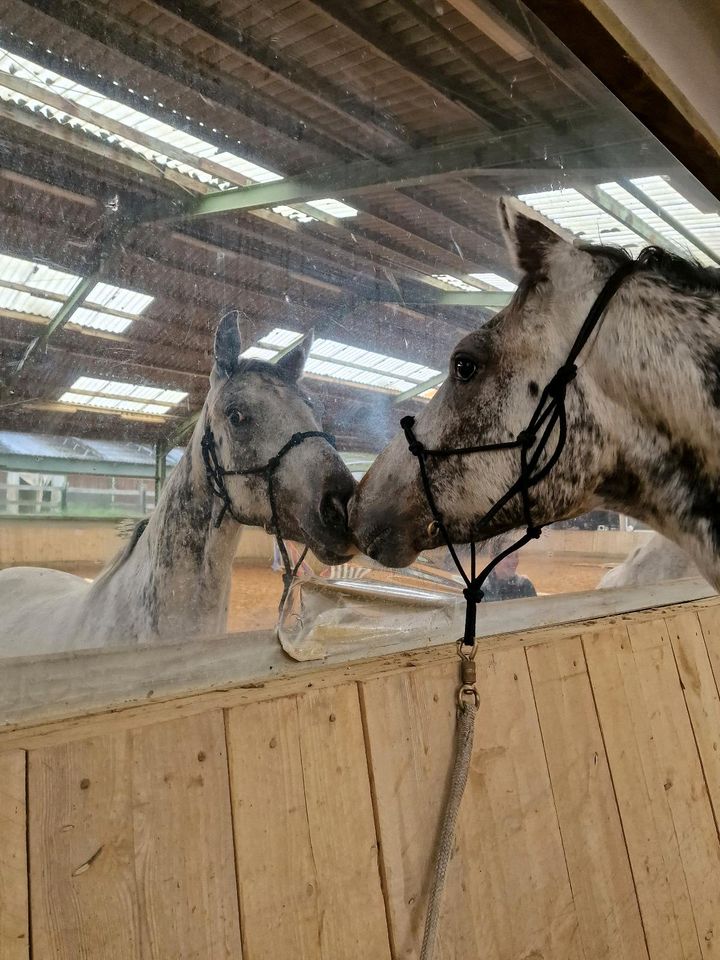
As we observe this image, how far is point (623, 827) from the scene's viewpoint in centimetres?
146

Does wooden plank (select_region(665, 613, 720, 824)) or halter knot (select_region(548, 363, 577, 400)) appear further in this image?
wooden plank (select_region(665, 613, 720, 824))

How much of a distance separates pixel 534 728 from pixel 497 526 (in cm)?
55

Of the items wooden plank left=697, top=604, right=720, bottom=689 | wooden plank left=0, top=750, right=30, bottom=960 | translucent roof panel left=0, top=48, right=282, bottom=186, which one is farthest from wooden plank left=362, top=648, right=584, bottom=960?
translucent roof panel left=0, top=48, right=282, bottom=186

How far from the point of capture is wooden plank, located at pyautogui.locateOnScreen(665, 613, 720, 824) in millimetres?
1720

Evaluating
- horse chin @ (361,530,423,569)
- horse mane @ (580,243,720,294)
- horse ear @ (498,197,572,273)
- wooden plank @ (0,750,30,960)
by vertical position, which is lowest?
wooden plank @ (0,750,30,960)

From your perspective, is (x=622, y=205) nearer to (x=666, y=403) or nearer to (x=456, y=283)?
(x=456, y=283)

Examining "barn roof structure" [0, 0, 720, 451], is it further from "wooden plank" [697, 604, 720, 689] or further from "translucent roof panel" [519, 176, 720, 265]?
"wooden plank" [697, 604, 720, 689]

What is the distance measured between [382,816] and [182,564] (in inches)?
23.4

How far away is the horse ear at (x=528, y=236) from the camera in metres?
1.10

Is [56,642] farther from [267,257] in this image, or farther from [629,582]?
[629,582]

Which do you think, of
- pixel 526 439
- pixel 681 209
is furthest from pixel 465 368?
pixel 681 209

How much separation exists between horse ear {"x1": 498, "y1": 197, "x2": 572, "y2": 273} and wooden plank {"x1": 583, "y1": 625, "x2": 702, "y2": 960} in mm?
970

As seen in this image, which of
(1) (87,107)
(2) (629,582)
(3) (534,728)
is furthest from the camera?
(2) (629,582)

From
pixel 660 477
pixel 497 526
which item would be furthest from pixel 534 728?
pixel 660 477
